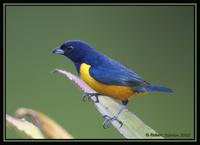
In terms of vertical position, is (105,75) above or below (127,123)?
above

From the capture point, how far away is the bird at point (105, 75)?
1598 mm

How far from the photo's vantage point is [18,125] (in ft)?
2.74

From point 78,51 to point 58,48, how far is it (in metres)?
0.12

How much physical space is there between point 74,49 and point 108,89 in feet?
0.97

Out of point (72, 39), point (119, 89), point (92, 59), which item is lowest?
point (119, 89)

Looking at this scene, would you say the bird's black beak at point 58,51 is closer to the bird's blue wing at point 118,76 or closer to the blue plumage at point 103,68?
the blue plumage at point 103,68

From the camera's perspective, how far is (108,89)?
1.60 m

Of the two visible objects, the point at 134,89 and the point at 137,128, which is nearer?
the point at 137,128

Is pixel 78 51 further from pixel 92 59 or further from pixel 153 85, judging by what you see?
pixel 153 85

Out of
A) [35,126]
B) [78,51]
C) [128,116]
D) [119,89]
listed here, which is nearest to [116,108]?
[128,116]

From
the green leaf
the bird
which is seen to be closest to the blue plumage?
the bird

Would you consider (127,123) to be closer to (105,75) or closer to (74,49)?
(105,75)

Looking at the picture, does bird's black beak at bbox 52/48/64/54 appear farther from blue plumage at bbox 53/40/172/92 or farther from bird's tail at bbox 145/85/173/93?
bird's tail at bbox 145/85/173/93

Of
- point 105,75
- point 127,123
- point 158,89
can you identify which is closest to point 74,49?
point 105,75
